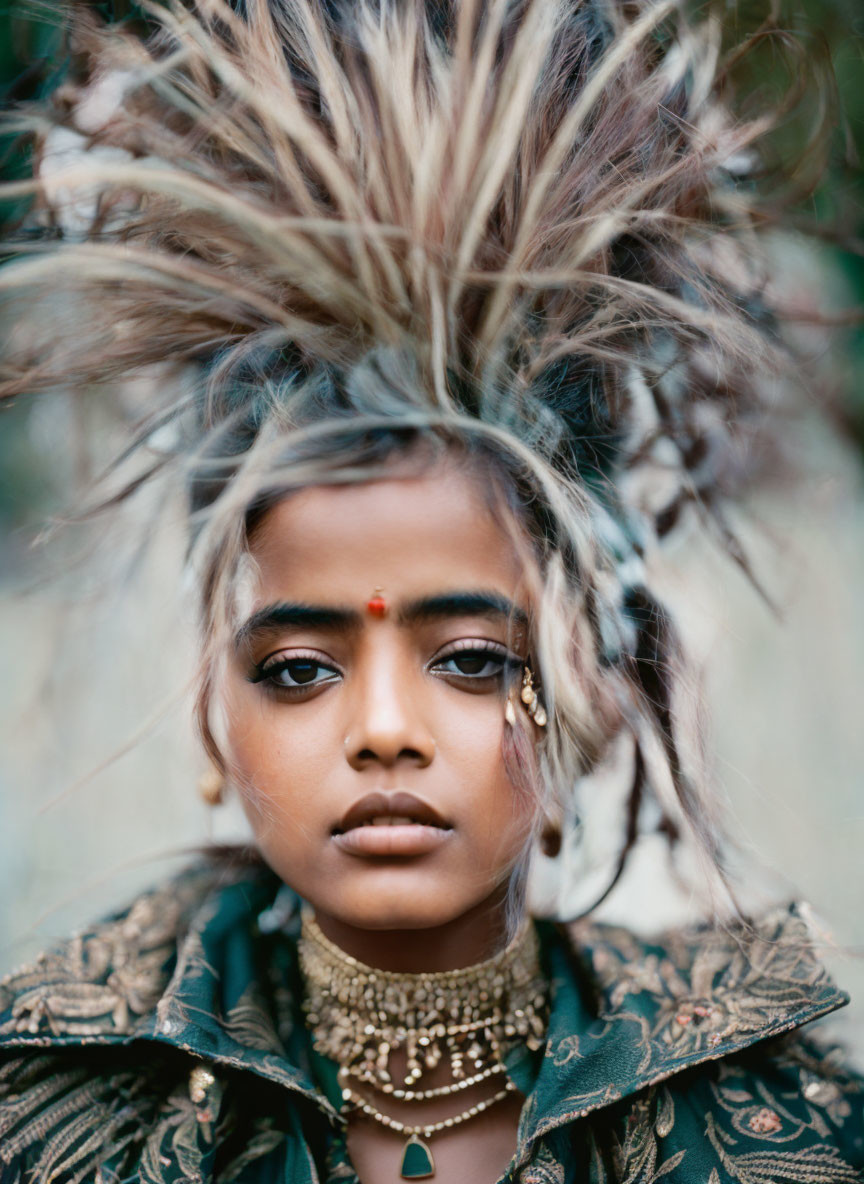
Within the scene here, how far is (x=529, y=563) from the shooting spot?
128 centimetres

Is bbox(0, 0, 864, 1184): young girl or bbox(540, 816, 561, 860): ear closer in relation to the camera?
bbox(0, 0, 864, 1184): young girl

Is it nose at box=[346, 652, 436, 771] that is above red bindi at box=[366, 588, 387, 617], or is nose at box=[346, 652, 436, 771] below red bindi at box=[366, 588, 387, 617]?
below

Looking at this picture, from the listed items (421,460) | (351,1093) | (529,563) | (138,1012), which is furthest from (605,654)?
(138,1012)

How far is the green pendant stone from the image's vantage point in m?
1.33

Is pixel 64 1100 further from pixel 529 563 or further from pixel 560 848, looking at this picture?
pixel 529 563

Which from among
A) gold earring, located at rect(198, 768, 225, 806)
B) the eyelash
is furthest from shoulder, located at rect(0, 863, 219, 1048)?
the eyelash

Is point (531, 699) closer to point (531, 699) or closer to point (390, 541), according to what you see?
point (531, 699)

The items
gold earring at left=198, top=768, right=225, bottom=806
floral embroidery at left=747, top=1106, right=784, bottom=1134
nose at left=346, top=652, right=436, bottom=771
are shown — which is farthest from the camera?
gold earring at left=198, top=768, right=225, bottom=806

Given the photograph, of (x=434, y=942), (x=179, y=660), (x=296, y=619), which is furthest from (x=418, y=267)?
(x=434, y=942)

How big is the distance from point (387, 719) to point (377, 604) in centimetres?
12

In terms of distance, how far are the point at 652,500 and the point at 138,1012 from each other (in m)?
0.91

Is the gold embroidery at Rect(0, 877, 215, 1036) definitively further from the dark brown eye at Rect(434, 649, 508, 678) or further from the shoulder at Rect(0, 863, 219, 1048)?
the dark brown eye at Rect(434, 649, 508, 678)

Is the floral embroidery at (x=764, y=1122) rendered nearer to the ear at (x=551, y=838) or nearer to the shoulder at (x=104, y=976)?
the ear at (x=551, y=838)

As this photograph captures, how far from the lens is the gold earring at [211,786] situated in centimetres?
143
